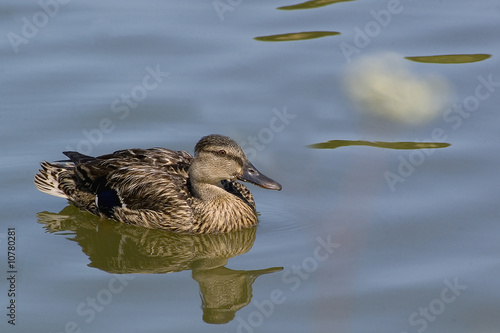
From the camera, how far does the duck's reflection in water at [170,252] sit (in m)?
8.39

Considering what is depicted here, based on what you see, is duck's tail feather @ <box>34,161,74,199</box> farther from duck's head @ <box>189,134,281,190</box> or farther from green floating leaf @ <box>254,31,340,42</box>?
green floating leaf @ <box>254,31,340,42</box>

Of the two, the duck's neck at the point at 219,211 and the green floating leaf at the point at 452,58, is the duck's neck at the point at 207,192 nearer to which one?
the duck's neck at the point at 219,211

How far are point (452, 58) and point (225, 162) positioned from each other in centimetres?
499

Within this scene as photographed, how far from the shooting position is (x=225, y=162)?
377 inches

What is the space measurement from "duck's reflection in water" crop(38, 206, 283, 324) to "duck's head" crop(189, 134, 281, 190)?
664 millimetres

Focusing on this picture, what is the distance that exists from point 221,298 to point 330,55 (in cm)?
592

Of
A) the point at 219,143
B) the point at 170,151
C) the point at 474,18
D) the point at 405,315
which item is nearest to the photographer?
the point at 405,315

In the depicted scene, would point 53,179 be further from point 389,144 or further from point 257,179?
point 389,144

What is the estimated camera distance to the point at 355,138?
36.5ft

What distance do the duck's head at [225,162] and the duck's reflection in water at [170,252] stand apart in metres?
0.66

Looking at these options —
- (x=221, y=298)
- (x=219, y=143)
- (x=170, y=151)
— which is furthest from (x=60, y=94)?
(x=221, y=298)

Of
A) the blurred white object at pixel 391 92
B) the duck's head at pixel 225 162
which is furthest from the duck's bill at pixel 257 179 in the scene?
the blurred white object at pixel 391 92

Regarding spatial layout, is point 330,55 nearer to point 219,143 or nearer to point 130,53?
point 130,53

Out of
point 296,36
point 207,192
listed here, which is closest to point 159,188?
point 207,192
